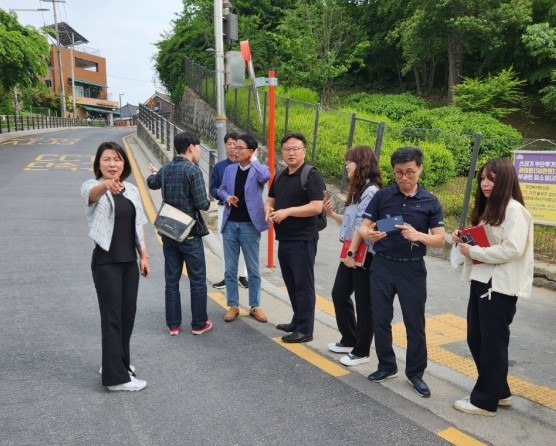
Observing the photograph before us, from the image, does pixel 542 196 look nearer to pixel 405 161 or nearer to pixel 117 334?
pixel 405 161

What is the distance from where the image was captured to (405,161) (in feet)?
11.6

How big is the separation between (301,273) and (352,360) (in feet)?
2.92

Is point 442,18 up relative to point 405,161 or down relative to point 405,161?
up

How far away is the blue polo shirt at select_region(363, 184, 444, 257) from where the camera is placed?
12.0ft

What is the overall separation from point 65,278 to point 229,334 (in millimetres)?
2672

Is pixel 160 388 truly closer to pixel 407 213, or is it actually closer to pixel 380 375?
pixel 380 375

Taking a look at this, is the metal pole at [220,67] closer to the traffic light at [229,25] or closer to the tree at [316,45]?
the traffic light at [229,25]

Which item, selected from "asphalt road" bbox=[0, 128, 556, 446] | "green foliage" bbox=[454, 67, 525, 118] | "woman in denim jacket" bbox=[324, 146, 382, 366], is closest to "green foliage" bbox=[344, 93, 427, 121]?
"green foliage" bbox=[454, 67, 525, 118]

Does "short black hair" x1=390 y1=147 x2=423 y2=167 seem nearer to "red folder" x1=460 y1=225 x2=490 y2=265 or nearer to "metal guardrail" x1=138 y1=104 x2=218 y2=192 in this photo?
"red folder" x1=460 y1=225 x2=490 y2=265

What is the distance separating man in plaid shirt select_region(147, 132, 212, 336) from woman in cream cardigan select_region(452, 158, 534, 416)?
236 cm

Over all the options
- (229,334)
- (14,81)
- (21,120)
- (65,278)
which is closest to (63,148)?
(14,81)

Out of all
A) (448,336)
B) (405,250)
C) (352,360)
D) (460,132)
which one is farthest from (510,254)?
(460,132)

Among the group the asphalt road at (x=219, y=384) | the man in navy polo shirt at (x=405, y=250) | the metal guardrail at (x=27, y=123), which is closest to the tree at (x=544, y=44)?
the asphalt road at (x=219, y=384)

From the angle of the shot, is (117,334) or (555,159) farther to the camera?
(555,159)
